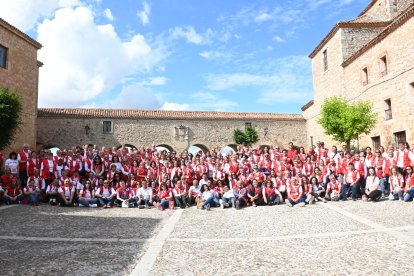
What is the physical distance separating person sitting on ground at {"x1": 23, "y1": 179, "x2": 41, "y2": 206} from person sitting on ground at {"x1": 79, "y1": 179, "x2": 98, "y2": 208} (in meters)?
1.26

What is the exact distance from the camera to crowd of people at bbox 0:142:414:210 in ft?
31.1

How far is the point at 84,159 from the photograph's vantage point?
10.6 metres

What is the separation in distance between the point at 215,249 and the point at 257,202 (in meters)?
4.99

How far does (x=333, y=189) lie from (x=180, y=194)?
4788mm

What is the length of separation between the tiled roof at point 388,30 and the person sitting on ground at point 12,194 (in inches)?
690

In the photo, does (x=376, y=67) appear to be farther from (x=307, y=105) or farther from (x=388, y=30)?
(x=307, y=105)

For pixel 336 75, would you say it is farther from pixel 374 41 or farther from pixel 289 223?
pixel 289 223

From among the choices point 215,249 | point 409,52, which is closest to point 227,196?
point 215,249

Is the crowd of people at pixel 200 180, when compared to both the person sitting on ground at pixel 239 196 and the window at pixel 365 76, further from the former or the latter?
the window at pixel 365 76

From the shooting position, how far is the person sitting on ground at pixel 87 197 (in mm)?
9577

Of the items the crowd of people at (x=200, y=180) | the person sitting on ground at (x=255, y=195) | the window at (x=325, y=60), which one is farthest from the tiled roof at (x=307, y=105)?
the person sitting on ground at (x=255, y=195)

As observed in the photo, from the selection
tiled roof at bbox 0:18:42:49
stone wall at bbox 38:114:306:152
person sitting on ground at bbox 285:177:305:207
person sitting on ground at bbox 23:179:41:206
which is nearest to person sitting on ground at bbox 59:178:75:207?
person sitting on ground at bbox 23:179:41:206

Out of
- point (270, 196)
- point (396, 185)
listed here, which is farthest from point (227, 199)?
point (396, 185)

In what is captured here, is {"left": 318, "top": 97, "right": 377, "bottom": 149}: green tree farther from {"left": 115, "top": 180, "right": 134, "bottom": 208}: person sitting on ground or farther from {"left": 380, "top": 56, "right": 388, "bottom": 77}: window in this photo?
{"left": 115, "top": 180, "right": 134, "bottom": 208}: person sitting on ground
